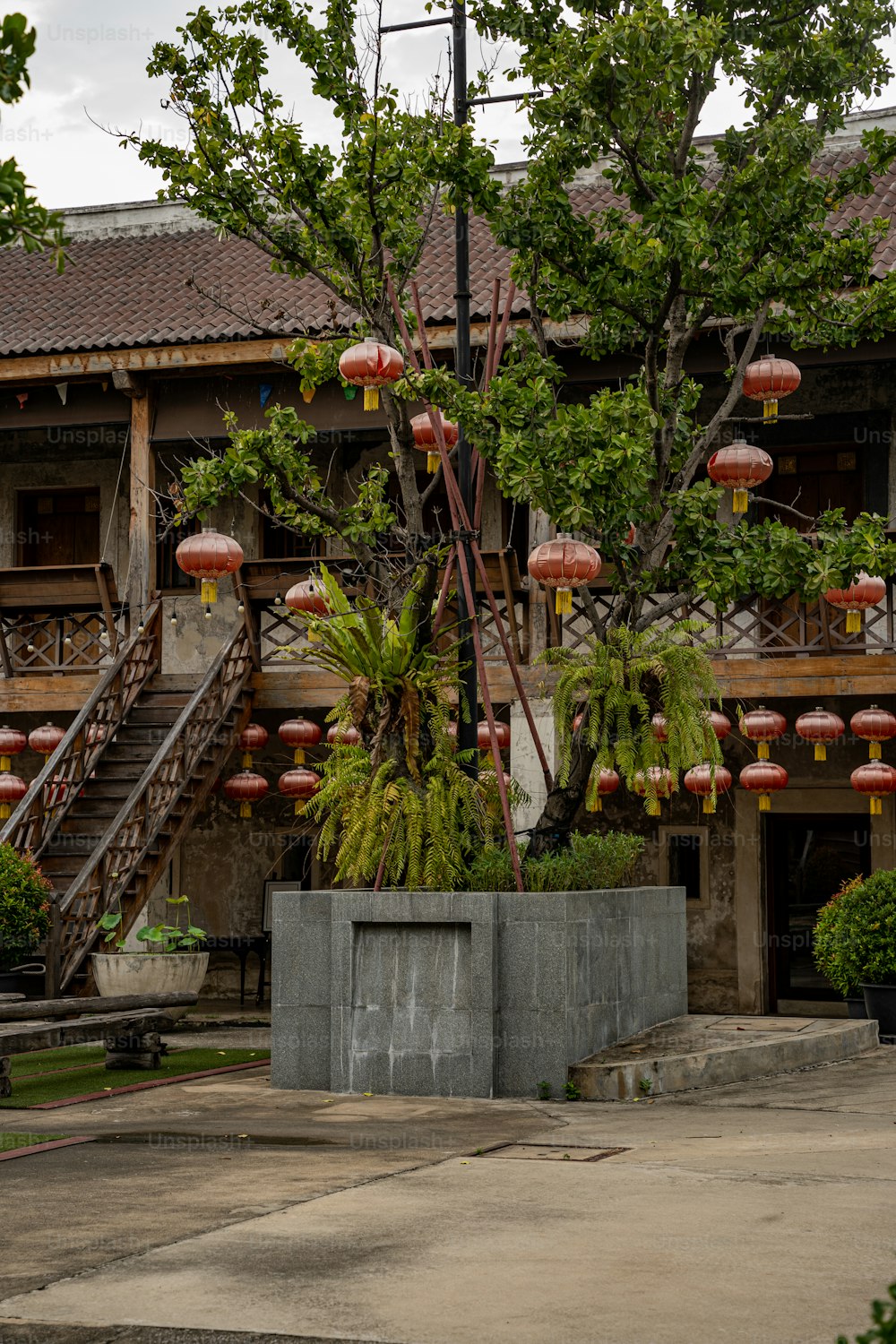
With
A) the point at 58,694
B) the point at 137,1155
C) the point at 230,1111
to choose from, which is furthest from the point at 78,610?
the point at 137,1155

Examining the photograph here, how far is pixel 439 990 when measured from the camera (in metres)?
9.83

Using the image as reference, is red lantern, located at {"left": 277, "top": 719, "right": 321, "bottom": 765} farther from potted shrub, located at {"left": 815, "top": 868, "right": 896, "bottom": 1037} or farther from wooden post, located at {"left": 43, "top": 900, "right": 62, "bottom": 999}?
potted shrub, located at {"left": 815, "top": 868, "right": 896, "bottom": 1037}

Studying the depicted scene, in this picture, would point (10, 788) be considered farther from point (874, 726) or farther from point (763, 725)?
point (874, 726)

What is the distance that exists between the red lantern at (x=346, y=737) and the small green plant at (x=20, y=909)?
11.1 feet

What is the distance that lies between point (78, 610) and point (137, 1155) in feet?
36.7

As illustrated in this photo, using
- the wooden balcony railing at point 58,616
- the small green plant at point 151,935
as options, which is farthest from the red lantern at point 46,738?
the small green plant at point 151,935

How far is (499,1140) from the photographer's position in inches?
318

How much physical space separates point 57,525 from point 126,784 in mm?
5210

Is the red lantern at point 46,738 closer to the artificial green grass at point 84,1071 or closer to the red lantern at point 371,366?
the artificial green grass at point 84,1071

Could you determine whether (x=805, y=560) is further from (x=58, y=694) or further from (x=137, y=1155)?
(x=58, y=694)

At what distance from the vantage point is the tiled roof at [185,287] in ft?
54.3

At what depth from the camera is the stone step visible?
31.7ft

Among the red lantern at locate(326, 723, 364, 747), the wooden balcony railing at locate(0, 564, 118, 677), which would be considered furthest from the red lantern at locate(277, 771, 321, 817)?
the red lantern at locate(326, 723, 364, 747)

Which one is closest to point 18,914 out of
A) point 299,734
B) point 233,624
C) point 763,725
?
point 299,734
